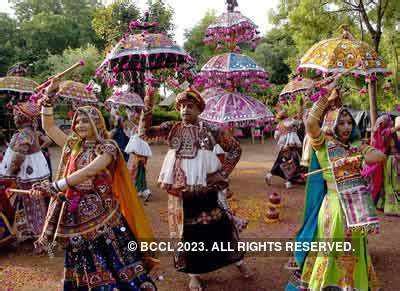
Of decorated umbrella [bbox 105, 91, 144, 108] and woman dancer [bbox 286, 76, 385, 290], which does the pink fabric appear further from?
decorated umbrella [bbox 105, 91, 144, 108]

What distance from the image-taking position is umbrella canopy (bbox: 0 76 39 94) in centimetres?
608

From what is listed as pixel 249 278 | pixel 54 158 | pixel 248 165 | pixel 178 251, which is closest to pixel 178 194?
pixel 178 251

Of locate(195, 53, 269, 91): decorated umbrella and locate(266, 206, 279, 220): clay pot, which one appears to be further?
locate(266, 206, 279, 220): clay pot

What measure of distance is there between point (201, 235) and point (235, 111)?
199 cm

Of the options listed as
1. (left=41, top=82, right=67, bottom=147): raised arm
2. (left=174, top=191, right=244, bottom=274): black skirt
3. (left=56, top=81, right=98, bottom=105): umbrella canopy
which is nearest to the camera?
(left=41, top=82, right=67, bottom=147): raised arm

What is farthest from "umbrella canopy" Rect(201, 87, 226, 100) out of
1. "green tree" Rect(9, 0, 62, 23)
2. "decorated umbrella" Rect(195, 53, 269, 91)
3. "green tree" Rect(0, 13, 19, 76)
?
"green tree" Rect(9, 0, 62, 23)

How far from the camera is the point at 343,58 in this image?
4.09 metres

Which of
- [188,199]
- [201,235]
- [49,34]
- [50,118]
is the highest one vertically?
[49,34]

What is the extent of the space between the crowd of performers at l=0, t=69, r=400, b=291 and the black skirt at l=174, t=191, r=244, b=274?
0.04 ft

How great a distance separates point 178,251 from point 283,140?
6400 millimetres

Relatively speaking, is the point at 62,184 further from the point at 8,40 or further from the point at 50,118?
the point at 8,40

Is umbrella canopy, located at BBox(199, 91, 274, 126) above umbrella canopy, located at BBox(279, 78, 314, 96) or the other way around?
the other way around

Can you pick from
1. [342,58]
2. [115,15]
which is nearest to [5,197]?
[342,58]

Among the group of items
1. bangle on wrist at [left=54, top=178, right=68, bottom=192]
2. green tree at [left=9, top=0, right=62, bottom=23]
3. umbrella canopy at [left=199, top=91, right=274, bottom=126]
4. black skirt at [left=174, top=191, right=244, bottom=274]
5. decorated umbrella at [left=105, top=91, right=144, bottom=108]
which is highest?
green tree at [left=9, top=0, right=62, bottom=23]
